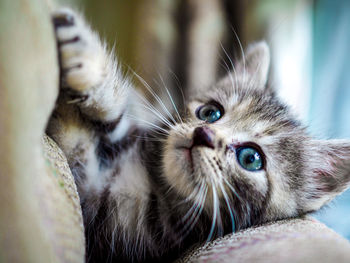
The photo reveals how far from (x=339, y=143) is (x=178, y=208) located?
0.52 m

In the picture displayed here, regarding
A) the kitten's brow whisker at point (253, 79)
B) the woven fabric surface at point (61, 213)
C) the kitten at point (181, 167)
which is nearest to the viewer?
the woven fabric surface at point (61, 213)

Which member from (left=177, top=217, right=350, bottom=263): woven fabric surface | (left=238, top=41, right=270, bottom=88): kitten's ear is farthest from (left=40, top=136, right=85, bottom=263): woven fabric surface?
(left=238, top=41, right=270, bottom=88): kitten's ear

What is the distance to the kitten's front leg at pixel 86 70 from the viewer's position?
630 mm

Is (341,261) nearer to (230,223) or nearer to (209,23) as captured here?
(230,223)

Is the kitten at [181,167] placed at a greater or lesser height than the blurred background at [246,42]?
lesser

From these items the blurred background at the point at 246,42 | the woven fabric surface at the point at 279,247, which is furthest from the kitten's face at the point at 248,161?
the blurred background at the point at 246,42

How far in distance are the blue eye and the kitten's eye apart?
162mm

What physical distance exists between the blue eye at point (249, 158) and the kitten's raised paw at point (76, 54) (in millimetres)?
417

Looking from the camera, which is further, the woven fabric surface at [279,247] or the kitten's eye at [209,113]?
the kitten's eye at [209,113]

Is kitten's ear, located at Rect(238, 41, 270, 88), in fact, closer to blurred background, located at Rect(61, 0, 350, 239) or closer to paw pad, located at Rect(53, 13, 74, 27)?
blurred background, located at Rect(61, 0, 350, 239)

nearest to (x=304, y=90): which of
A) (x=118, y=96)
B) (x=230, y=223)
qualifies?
(x=230, y=223)

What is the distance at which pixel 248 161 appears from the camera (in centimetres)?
83

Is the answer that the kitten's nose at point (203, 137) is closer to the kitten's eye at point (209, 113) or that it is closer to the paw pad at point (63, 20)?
the kitten's eye at point (209, 113)

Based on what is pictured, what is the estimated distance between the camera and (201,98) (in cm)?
109
